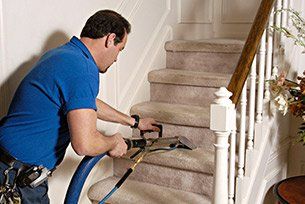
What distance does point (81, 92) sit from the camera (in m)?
1.82

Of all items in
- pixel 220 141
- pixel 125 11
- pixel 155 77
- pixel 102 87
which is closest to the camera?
pixel 220 141

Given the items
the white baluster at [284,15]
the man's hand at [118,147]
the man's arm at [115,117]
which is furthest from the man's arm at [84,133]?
the white baluster at [284,15]

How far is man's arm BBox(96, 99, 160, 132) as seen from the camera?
8.05 feet

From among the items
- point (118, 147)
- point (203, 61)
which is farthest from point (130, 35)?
point (118, 147)

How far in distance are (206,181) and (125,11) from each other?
1.29 m

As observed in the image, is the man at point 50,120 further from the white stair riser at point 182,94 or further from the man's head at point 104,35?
the white stair riser at point 182,94

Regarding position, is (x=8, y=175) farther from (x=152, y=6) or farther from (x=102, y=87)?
(x=152, y=6)

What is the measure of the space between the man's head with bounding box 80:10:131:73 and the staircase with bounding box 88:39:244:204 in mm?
896

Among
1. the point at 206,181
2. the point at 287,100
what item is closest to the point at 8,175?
the point at 206,181

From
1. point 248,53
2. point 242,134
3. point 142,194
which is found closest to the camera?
point 248,53

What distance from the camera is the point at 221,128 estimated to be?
2.08m

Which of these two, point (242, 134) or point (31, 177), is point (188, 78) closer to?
point (242, 134)

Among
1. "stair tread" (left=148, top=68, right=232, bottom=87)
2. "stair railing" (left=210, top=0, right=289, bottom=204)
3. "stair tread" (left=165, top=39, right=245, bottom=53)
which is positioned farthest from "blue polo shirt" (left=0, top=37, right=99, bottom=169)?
"stair tread" (left=165, top=39, right=245, bottom=53)

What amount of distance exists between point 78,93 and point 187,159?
104 cm
